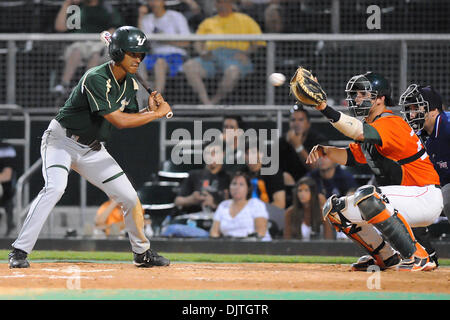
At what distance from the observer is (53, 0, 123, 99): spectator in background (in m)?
10.7

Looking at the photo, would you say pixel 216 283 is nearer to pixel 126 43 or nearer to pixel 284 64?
pixel 126 43

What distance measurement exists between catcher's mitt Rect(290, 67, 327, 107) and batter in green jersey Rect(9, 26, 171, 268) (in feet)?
3.84

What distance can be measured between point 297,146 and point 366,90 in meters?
3.53

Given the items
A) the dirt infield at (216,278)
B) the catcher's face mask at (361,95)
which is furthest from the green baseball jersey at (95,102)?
the catcher's face mask at (361,95)

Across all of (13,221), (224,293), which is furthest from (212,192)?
(224,293)

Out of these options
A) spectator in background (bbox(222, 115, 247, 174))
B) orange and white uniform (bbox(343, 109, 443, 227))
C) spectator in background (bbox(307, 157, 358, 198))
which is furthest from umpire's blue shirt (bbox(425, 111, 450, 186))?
spectator in background (bbox(222, 115, 247, 174))

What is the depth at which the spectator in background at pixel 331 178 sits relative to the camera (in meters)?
9.84

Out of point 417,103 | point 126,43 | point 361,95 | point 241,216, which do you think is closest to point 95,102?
point 126,43

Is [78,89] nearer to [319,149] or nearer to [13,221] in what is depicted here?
[319,149]

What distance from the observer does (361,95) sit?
21.8 feet

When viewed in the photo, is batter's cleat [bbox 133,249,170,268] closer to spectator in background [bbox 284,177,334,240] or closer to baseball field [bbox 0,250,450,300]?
baseball field [bbox 0,250,450,300]

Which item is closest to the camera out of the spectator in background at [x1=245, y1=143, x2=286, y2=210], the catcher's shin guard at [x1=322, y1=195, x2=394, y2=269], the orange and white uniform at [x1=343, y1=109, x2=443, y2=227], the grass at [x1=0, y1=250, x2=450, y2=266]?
the orange and white uniform at [x1=343, y1=109, x2=443, y2=227]

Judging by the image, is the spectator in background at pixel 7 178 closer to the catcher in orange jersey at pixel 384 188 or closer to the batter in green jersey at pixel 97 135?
the batter in green jersey at pixel 97 135

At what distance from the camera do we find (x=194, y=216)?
10.1 metres
